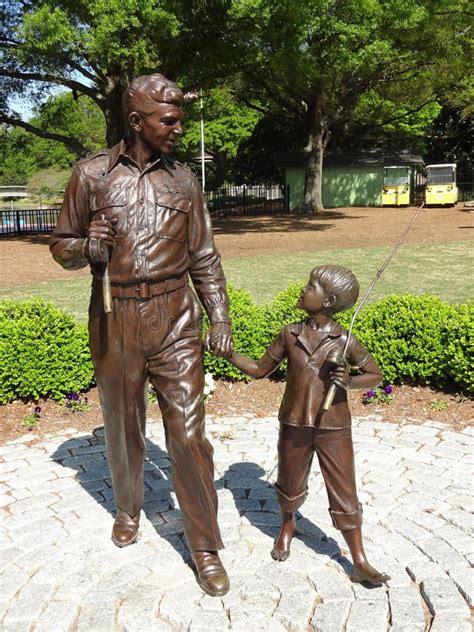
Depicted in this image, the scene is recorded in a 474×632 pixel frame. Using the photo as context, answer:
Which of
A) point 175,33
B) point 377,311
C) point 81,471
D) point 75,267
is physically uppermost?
point 175,33

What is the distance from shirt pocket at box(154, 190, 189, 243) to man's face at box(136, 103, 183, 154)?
26 centimetres

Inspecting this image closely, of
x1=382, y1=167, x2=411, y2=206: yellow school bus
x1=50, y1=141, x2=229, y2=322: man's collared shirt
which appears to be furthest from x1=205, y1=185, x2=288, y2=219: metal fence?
x1=50, y1=141, x2=229, y2=322: man's collared shirt

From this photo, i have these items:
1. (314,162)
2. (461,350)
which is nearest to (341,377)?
(461,350)

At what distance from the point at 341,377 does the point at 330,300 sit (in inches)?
16.5

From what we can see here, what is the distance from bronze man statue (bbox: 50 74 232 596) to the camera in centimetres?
358

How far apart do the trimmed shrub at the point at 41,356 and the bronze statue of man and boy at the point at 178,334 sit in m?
3.10

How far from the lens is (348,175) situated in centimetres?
3722

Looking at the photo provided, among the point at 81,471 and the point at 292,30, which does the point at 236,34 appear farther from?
the point at 81,471

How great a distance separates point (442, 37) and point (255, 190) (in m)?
18.5

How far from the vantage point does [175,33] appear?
1761cm

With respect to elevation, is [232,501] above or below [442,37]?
below

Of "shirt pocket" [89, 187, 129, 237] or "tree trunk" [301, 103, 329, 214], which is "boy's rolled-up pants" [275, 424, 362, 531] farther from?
"tree trunk" [301, 103, 329, 214]

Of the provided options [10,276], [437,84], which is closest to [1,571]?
[10,276]

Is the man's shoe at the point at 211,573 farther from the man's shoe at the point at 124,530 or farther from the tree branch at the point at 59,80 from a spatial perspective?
the tree branch at the point at 59,80
